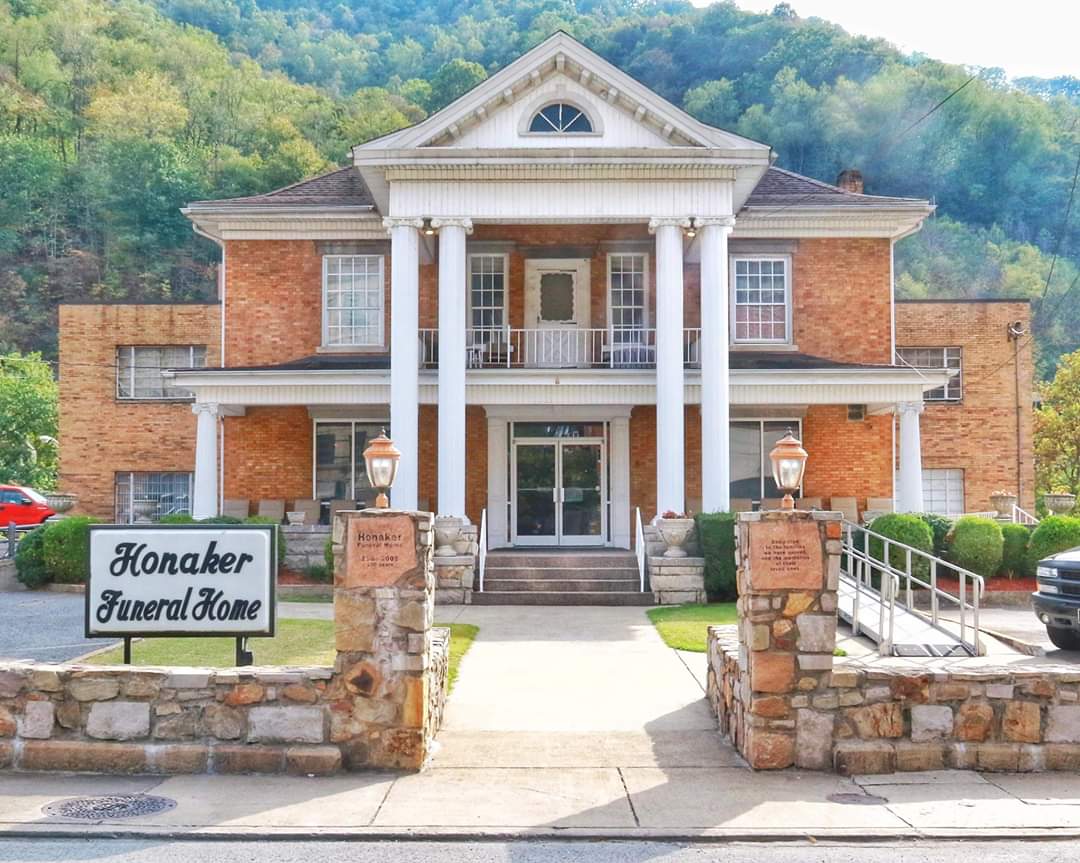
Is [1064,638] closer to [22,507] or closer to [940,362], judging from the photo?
[940,362]

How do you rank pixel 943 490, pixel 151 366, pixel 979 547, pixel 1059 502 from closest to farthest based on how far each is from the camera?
pixel 979 547
pixel 1059 502
pixel 943 490
pixel 151 366

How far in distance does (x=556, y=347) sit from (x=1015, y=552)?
982cm

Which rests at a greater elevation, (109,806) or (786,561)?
(786,561)

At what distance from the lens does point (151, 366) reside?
25922mm

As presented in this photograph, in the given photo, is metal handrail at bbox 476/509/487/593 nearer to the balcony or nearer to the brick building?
the brick building

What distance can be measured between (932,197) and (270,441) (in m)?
58.1

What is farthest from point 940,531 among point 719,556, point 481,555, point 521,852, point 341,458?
point 521,852

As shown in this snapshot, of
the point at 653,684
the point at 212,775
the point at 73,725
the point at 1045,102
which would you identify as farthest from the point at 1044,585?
the point at 1045,102

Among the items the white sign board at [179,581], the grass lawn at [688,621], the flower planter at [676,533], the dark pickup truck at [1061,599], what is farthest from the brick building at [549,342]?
the white sign board at [179,581]

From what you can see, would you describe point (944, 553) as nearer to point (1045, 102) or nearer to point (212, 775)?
point (212, 775)

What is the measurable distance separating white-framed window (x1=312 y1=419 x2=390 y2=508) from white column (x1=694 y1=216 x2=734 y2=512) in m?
7.22

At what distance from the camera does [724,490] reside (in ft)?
64.5

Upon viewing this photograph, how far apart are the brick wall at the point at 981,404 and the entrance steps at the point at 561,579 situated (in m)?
10.1

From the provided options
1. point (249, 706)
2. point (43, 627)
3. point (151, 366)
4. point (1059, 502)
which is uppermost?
point (151, 366)
